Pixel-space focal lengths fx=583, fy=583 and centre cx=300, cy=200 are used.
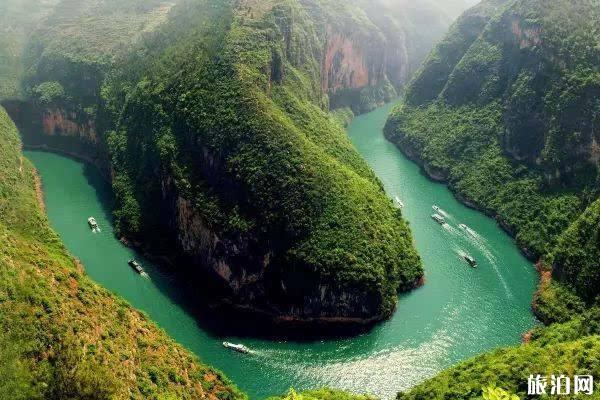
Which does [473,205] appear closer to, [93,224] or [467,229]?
[467,229]

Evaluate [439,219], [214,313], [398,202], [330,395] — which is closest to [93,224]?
[214,313]

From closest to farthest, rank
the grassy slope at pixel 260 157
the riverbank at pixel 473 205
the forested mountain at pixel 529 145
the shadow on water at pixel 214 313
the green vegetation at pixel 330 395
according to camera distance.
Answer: the green vegetation at pixel 330 395, the forested mountain at pixel 529 145, the shadow on water at pixel 214 313, the grassy slope at pixel 260 157, the riverbank at pixel 473 205

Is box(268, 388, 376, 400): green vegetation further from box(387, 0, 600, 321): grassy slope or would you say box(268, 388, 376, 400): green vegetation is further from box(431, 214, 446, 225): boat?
box(431, 214, 446, 225): boat

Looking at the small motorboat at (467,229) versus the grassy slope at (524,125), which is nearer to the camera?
the grassy slope at (524,125)

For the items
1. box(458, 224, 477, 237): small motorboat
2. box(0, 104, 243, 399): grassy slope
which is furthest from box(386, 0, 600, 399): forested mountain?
box(0, 104, 243, 399): grassy slope

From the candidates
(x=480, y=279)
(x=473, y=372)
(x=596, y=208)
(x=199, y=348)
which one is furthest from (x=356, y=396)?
(x=596, y=208)

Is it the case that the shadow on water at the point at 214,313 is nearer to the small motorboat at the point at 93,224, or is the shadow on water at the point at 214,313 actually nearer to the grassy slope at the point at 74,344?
the grassy slope at the point at 74,344

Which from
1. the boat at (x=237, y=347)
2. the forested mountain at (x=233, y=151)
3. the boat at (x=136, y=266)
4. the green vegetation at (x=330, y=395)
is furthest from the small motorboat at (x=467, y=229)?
the boat at (x=136, y=266)

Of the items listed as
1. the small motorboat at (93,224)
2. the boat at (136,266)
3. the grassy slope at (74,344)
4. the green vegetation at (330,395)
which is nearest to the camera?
the grassy slope at (74,344)
